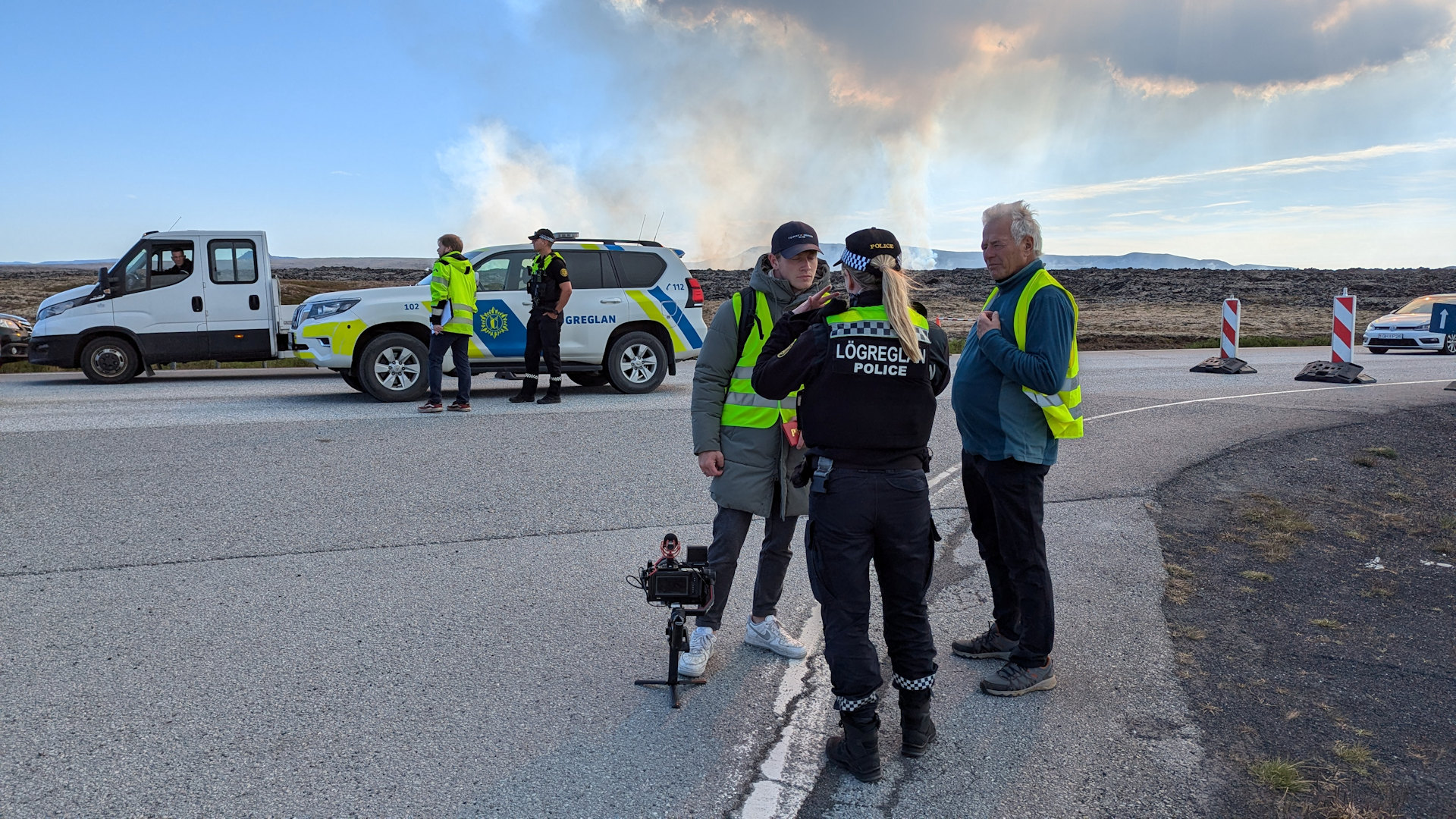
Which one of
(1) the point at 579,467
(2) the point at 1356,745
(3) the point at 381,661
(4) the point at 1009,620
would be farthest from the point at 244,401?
(2) the point at 1356,745

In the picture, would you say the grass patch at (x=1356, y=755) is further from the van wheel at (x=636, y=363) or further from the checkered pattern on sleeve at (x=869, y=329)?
the van wheel at (x=636, y=363)

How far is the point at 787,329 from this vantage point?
3.49 meters

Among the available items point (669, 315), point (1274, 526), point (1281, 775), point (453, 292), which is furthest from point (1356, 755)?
point (669, 315)

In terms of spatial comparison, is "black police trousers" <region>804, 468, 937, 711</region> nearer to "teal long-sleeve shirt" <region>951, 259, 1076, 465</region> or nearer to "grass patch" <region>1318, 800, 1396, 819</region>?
"teal long-sleeve shirt" <region>951, 259, 1076, 465</region>

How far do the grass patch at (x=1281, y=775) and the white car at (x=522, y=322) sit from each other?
10310mm

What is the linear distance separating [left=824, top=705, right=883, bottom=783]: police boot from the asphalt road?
83 millimetres

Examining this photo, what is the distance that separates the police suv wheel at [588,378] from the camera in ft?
46.4

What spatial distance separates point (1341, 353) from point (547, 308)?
1267 centimetres

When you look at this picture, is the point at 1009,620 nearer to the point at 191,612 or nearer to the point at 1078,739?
the point at 1078,739

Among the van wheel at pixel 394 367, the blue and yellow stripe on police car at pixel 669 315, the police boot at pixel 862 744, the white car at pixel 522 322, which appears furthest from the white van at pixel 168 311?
the police boot at pixel 862 744

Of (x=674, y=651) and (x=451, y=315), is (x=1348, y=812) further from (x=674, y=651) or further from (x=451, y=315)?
(x=451, y=315)

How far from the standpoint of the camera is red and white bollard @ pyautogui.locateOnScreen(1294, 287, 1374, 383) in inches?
616

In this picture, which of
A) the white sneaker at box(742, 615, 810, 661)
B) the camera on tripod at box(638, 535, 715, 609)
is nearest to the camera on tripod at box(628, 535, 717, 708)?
the camera on tripod at box(638, 535, 715, 609)

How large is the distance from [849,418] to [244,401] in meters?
10.7
